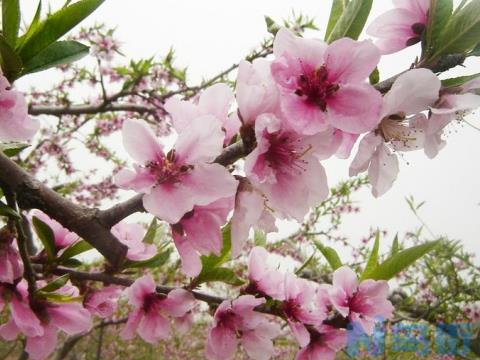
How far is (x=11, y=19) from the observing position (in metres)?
0.83

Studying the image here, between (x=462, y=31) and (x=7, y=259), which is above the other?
(x=462, y=31)

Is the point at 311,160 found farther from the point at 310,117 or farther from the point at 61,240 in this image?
the point at 61,240

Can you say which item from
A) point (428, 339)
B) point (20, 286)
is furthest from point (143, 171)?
point (428, 339)

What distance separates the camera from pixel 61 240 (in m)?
1.16

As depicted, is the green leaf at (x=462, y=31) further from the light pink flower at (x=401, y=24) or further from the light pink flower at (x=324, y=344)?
the light pink flower at (x=324, y=344)

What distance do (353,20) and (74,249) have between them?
90 centimetres

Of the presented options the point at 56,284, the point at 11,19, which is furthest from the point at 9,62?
the point at 56,284

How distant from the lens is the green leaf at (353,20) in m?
0.74

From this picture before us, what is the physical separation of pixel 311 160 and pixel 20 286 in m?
0.78

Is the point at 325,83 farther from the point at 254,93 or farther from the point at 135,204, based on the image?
the point at 135,204

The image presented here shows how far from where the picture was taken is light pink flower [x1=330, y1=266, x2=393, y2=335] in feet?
3.62

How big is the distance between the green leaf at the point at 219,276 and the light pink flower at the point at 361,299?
0.29 meters

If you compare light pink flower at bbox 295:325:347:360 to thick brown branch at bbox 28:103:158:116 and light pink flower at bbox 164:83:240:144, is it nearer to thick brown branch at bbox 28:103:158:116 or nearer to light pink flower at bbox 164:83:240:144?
light pink flower at bbox 164:83:240:144

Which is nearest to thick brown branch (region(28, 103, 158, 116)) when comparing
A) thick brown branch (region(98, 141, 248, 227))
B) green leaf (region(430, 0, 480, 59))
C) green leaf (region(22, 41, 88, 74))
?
green leaf (region(22, 41, 88, 74))
